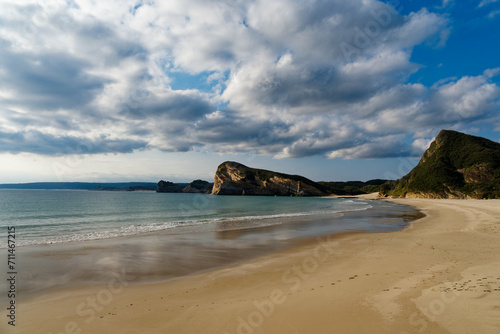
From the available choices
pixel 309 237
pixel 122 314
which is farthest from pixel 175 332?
pixel 309 237

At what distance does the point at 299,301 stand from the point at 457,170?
11081cm

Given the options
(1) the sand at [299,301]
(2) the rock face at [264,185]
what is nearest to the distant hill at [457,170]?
(2) the rock face at [264,185]

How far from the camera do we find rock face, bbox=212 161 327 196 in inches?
6708

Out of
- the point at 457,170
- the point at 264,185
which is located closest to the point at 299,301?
the point at 457,170

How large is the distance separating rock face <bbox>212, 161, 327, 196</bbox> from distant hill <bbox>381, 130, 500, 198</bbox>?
64.1 meters

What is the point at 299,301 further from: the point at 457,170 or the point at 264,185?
the point at 264,185

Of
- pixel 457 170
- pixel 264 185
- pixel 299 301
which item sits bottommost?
pixel 299 301

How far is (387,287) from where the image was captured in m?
7.07

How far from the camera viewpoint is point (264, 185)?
172375 millimetres

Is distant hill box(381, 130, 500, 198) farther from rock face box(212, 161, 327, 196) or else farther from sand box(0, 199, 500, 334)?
sand box(0, 199, 500, 334)

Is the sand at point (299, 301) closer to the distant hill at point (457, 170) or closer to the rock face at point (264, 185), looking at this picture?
the distant hill at point (457, 170)

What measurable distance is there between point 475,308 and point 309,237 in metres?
13.2

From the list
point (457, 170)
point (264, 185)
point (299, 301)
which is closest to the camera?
point (299, 301)

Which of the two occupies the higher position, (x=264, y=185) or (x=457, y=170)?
(x=457, y=170)
